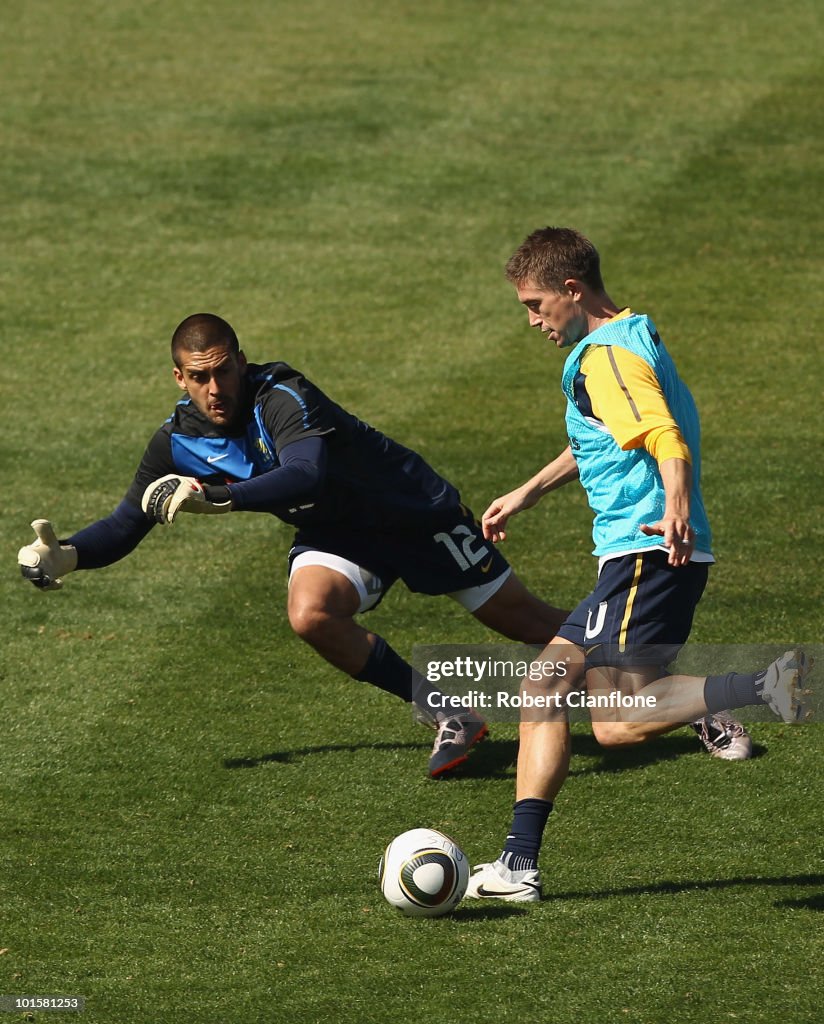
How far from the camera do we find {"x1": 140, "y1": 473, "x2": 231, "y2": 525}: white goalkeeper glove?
19.4ft

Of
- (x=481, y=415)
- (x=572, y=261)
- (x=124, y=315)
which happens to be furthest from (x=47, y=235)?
(x=572, y=261)

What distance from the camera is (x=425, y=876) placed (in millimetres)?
5754

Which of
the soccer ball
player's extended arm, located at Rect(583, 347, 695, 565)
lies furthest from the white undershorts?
player's extended arm, located at Rect(583, 347, 695, 565)

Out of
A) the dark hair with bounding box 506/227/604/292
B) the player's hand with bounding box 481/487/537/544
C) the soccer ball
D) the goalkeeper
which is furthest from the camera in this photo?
the goalkeeper

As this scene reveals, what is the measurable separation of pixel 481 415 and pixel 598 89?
27.7 ft

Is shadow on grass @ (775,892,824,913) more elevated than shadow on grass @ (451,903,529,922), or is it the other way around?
shadow on grass @ (775,892,824,913)

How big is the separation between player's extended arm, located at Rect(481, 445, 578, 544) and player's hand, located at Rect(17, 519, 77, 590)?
71.5 inches

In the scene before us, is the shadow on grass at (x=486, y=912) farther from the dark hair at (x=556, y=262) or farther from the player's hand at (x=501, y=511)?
the dark hair at (x=556, y=262)

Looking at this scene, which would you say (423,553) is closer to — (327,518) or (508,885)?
(327,518)

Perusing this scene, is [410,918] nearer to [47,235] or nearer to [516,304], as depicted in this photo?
[516,304]

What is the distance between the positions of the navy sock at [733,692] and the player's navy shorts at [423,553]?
72.6 inches

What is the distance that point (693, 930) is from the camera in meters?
5.67

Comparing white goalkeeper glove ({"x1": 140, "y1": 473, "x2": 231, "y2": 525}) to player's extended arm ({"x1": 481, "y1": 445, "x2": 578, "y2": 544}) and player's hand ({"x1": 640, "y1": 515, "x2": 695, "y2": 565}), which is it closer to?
player's extended arm ({"x1": 481, "y1": 445, "x2": 578, "y2": 544})

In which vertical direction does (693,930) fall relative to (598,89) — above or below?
below
